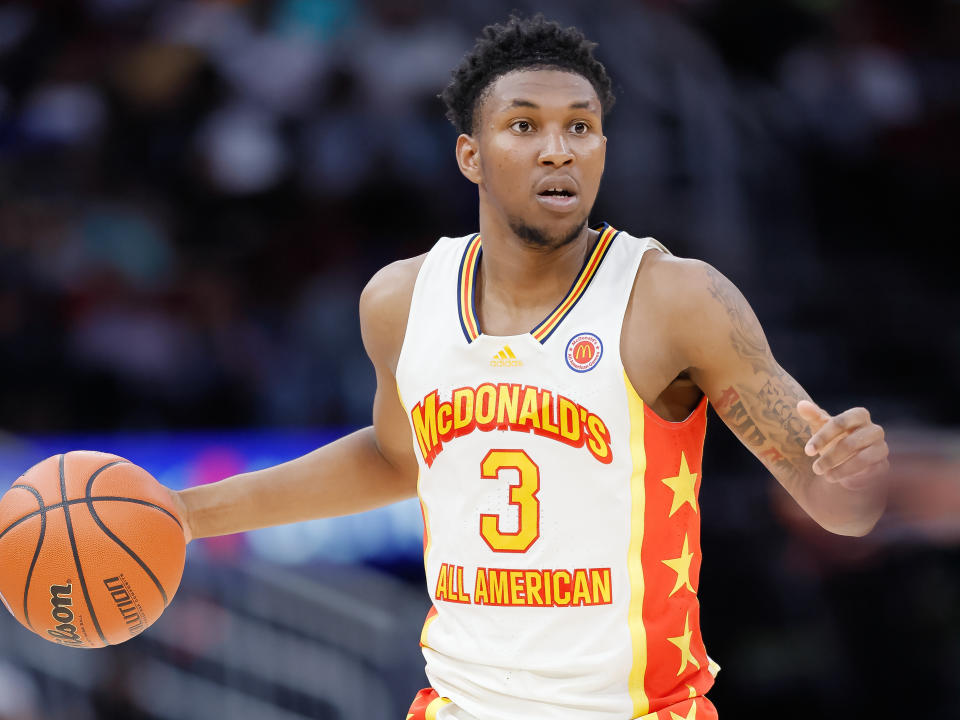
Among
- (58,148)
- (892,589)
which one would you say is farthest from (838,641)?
(58,148)

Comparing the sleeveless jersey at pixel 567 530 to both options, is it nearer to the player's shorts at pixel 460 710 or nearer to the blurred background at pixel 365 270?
the player's shorts at pixel 460 710

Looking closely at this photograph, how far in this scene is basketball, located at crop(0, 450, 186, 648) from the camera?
313 cm

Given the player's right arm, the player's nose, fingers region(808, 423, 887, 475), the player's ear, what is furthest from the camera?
the player's right arm

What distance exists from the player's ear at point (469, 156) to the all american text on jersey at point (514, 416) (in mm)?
604

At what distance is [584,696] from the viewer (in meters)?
2.92

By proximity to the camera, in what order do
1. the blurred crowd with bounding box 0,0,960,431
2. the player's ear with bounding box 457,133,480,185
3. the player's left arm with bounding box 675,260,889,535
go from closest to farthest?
1. the player's left arm with bounding box 675,260,889,535
2. the player's ear with bounding box 457,133,480,185
3. the blurred crowd with bounding box 0,0,960,431

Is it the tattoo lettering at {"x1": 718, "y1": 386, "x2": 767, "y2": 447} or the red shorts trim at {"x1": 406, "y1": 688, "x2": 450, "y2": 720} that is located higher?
the tattoo lettering at {"x1": 718, "y1": 386, "x2": 767, "y2": 447}

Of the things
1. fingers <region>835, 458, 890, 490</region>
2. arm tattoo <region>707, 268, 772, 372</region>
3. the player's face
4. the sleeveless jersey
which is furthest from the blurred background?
fingers <region>835, 458, 890, 490</region>

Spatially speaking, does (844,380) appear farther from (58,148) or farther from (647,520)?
(58,148)

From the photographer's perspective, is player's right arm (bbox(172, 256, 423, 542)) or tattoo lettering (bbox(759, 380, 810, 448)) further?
player's right arm (bbox(172, 256, 423, 542))

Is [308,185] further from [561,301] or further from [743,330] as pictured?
[743,330]

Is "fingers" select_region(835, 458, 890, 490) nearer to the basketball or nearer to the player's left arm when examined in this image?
the player's left arm

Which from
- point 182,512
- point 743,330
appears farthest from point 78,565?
point 743,330

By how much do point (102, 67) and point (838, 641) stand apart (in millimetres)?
6163
